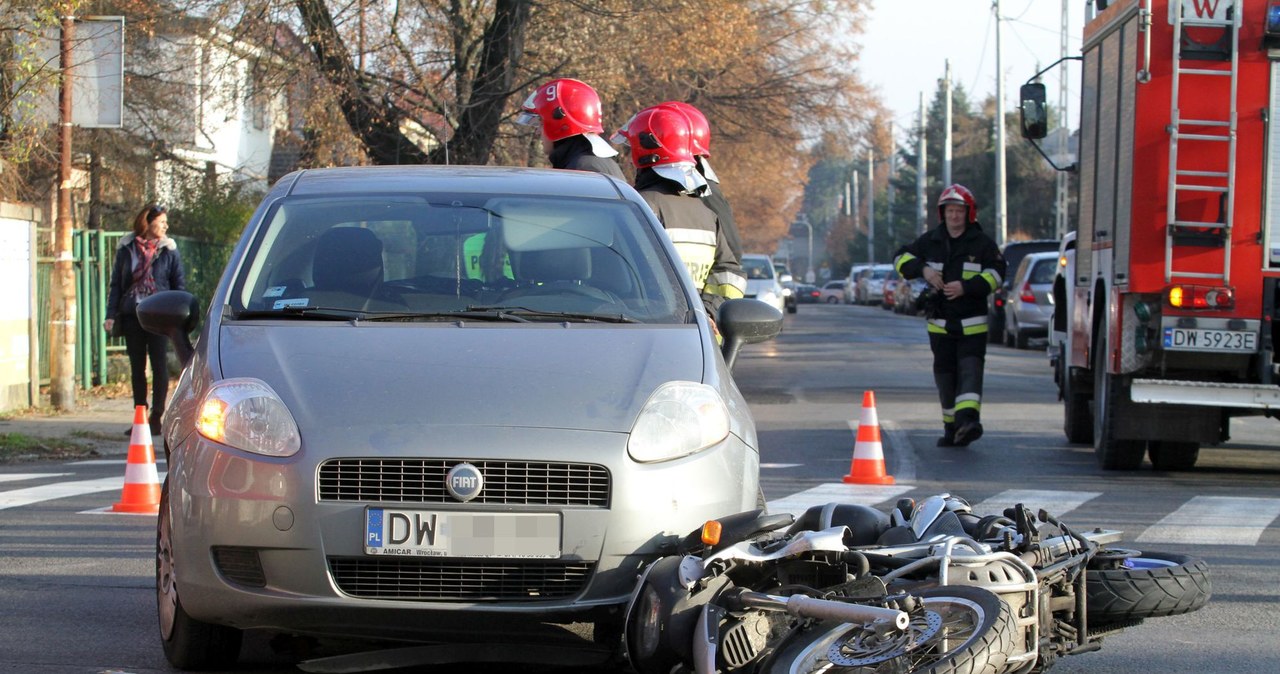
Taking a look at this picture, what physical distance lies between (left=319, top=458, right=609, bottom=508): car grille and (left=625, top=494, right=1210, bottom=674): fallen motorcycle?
1.19 ft

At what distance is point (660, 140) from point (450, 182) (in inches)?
92.1


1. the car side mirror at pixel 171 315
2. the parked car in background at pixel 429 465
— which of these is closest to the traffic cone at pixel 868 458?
the parked car in background at pixel 429 465

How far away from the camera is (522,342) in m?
5.27

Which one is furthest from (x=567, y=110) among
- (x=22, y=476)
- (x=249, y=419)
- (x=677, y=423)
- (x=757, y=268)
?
(x=757, y=268)

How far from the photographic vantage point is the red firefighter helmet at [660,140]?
8422mm

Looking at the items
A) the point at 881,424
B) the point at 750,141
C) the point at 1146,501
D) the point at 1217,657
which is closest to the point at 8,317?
the point at 881,424

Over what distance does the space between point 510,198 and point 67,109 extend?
1041cm

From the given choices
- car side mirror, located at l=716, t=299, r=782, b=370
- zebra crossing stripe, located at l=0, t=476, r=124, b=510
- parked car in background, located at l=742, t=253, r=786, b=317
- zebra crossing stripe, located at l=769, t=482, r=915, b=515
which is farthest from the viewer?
parked car in background, located at l=742, t=253, r=786, b=317

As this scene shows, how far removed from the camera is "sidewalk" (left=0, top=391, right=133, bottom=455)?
13.8 metres

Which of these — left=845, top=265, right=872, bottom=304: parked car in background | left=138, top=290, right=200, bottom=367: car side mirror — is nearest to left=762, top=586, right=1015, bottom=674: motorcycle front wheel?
left=138, top=290, right=200, bottom=367: car side mirror

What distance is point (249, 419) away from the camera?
4887 mm

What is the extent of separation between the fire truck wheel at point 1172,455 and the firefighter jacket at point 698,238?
4.48 meters

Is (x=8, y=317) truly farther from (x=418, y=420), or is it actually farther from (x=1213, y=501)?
(x=418, y=420)

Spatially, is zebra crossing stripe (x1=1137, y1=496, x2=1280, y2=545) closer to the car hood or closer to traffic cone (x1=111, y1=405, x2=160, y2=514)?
the car hood
